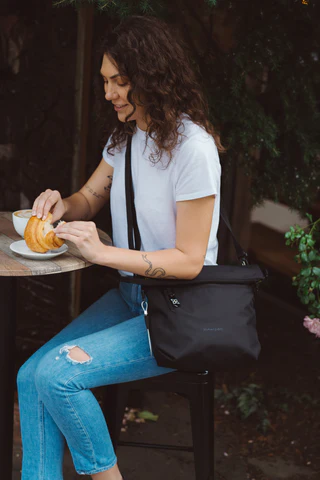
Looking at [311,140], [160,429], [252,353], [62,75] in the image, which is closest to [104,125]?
[62,75]

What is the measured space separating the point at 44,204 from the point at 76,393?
0.65m

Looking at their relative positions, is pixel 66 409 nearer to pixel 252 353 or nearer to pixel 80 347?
pixel 80 347

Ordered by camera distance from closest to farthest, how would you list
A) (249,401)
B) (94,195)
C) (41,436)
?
1. (41,436)
2. (94,195)
3. (249,401)

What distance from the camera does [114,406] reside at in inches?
87.2

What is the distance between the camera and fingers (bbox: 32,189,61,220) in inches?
78.8

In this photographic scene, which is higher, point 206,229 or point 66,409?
point 206,229

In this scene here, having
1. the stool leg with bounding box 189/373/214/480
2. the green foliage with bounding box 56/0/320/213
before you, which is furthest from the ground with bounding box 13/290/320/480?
the green foliage with bounding box 56/0/320/213

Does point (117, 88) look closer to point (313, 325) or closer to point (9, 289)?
point (9, 289)

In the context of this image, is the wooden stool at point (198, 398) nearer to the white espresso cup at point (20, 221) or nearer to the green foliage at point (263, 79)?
the white espresso cup at point (20, 221)

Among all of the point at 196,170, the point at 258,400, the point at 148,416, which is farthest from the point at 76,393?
the point at 258,400

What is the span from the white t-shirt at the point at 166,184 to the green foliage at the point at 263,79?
0.46m

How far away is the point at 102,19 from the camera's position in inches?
109

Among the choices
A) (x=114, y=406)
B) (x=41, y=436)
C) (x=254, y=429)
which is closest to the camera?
(x=41, y=436)

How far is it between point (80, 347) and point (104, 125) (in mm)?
893
